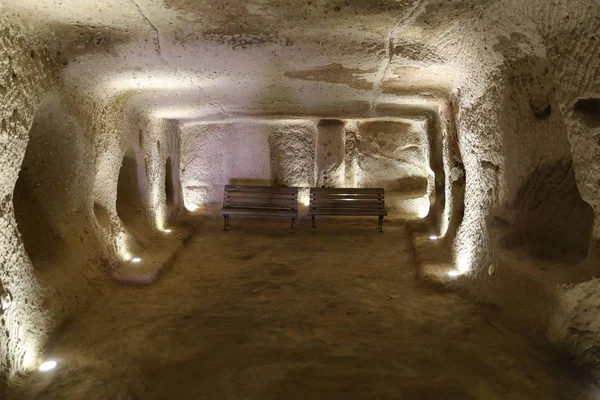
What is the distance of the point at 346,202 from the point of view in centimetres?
788

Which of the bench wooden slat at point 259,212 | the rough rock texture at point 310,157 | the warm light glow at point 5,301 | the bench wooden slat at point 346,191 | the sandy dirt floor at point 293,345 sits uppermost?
the rough rock texture at point 310,157

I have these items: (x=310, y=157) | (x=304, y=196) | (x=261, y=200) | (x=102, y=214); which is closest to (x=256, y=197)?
(x=261, y=200)

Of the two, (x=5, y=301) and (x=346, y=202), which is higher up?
(x=346, y=202)

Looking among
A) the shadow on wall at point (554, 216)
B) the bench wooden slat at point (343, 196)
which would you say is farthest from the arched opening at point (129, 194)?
the shadow on wall at point (554, 216)

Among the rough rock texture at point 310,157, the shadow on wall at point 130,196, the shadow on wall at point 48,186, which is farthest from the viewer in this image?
the rough rock texture at point 310,157

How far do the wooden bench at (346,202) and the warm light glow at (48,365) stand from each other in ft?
16.9

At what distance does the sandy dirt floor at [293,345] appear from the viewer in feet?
8.63

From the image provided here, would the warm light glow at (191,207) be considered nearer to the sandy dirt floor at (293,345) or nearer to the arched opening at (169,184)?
the arched opening at (169,184)

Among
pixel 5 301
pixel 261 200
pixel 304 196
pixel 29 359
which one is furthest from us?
pixel 304 196

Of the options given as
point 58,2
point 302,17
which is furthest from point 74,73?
point 302,17

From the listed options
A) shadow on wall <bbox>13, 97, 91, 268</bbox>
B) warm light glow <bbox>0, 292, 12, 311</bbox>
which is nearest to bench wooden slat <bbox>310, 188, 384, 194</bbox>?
shadow on wall <bbox>13, 97, 91, 268</bbox>

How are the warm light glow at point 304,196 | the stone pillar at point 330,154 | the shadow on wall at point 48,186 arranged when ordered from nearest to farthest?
the shadow on wall at point 48,186 < the stone pillar at point 330,154 < the warm light glow at point 304,196

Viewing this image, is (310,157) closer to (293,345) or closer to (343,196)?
(343,196)

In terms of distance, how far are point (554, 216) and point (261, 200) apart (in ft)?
17.9
